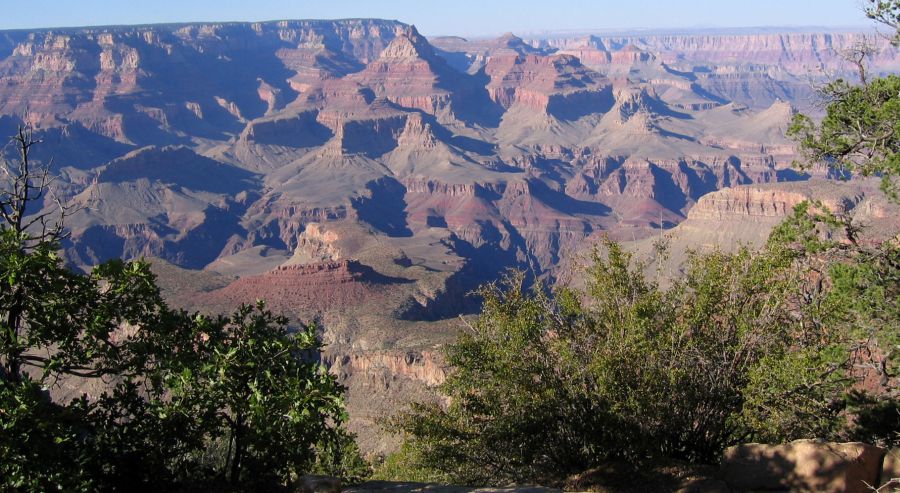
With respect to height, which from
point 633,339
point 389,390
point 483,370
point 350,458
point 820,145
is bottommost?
point 389,390

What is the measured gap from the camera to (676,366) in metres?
18.5

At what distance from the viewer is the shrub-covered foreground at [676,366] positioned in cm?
1738

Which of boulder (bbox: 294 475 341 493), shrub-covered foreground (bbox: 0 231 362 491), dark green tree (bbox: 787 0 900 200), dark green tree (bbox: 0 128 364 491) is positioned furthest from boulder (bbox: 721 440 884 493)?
dark green tree (bbox: 0 128 364 491)

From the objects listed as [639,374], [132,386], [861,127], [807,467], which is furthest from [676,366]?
[132,386]

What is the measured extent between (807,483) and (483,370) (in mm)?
8033

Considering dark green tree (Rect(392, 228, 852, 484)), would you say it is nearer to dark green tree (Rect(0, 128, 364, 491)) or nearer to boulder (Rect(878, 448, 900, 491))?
boulder (Rect(878, 448, 900, 491))

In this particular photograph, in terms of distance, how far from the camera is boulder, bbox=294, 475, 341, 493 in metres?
16.1

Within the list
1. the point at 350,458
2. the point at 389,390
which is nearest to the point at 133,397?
the point at 350,458

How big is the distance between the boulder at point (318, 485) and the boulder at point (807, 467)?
834 centimetres

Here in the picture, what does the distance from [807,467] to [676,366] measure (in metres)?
3.45

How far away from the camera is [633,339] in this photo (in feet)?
60.1

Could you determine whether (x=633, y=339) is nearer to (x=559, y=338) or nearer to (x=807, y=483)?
(x=559, y=338)

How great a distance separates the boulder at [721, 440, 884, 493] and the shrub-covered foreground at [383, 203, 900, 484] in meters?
0.72

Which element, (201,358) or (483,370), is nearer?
(201,358)
